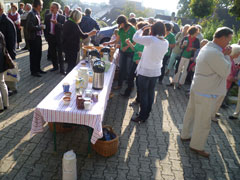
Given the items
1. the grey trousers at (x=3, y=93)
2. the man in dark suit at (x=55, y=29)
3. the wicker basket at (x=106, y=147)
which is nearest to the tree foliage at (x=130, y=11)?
the man in dark suit at (x=55, y=29)

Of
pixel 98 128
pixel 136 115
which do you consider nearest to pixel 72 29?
pixel 136 115

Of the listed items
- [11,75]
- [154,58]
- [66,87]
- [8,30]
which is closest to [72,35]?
[8,30]

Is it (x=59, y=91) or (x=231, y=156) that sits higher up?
(x=59, y=91)

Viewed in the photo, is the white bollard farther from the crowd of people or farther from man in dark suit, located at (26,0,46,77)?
man in dark suit, located at (26,0,46,77)

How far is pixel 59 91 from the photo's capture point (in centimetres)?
321

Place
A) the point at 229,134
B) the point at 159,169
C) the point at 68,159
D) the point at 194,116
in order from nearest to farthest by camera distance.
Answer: the point at 68,159
the point at 159,169
the point at 194,116
the point at 229,134

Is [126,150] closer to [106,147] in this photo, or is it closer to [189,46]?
[106,147]

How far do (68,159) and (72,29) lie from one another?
3.33 meters

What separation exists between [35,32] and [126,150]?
3840 millimetres

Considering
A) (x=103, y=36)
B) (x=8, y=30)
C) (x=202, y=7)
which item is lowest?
(x=103, y=36)

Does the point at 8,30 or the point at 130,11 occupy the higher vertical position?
the point at 130,11

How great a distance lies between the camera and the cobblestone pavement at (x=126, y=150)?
286 cm

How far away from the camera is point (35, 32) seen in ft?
17.5

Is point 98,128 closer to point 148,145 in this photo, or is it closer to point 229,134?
point 148,145
